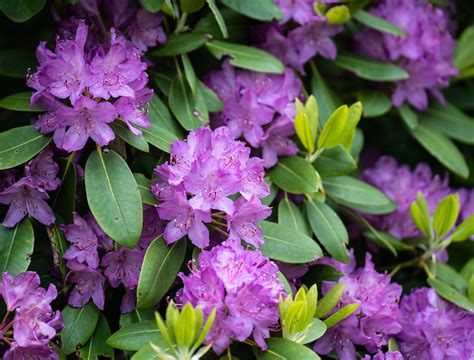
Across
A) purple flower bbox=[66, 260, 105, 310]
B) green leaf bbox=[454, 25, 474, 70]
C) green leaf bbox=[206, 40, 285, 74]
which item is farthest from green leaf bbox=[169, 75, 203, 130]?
green leaf bbox=[454, 25, 474, 70]

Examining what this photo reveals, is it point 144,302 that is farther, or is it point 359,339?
point 359,339

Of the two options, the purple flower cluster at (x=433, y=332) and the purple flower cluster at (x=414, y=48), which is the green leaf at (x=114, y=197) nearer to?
the purple flower cluster at (x=433, y=332)

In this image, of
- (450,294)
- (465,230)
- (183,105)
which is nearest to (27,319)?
(183,105)

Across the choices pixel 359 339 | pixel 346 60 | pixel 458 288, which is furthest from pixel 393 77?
pixel 359 339

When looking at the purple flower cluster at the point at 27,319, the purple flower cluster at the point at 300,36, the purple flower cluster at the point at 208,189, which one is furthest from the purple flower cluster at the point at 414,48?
the purple flower cluster at the point at 27,319

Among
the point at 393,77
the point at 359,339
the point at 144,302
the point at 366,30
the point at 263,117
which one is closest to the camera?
the point at 144,302

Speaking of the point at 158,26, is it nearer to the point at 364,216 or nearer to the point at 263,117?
the point at 263,117

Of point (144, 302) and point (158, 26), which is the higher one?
point (158, 26)
